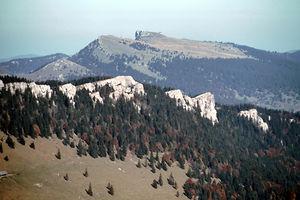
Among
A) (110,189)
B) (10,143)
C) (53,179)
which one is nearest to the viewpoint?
(53,179)

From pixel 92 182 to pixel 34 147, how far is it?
3333 cm

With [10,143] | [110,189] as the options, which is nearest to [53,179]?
[10,143]

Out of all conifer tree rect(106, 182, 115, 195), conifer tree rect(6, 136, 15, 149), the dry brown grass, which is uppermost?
conifer tree rect(6, 136, 15, 149)

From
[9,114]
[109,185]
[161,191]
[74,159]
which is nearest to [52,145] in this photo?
[74,159]

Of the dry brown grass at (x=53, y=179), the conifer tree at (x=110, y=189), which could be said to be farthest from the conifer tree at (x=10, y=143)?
the conifer tree at (x=110, y=189)

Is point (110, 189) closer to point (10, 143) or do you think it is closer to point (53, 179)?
point (53, 179)

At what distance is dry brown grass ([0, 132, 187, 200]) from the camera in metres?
144

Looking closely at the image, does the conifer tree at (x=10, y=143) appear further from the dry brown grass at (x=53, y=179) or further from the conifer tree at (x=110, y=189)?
the conifer tree at (x=110, y=189)

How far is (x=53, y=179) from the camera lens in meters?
163

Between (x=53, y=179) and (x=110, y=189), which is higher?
(x=53, y=179)

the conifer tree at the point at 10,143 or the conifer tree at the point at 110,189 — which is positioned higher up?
the conifer tree at the point at 10,143

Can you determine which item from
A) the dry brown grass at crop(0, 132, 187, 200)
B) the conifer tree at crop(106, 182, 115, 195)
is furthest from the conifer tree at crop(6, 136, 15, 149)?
the conifer tree at crop(106, 182, 115, 195)

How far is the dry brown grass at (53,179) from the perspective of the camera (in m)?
144

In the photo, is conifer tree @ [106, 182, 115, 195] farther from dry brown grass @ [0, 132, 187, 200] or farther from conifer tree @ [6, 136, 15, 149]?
conifer tree @ [6, 136, 15, 149]
